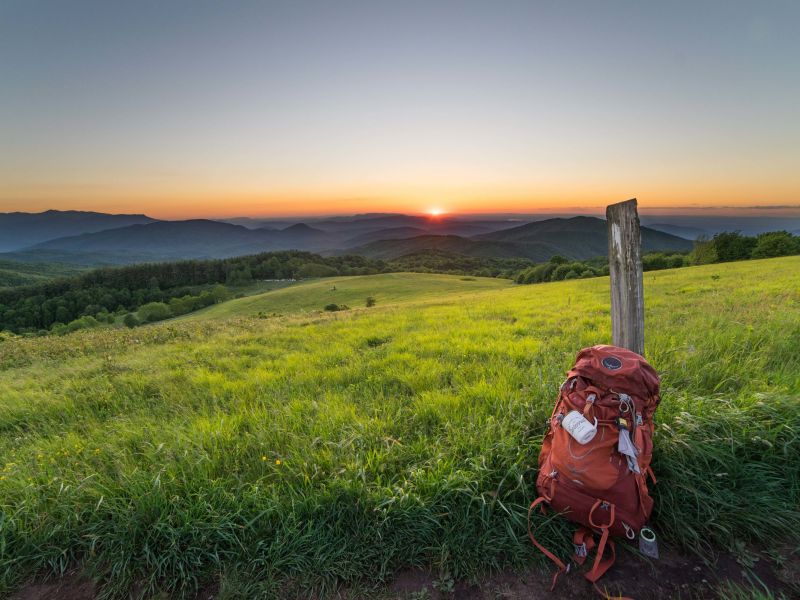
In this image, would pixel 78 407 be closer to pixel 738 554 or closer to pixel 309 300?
pixel 738 554

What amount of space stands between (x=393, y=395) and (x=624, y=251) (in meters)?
3.49

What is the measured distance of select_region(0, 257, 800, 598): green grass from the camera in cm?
277

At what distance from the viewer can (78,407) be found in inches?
220

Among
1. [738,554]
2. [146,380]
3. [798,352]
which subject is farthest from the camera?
[146,380]

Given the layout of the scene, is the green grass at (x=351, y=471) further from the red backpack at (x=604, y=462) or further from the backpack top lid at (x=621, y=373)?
the backpack top lid at (x=621, y=373)

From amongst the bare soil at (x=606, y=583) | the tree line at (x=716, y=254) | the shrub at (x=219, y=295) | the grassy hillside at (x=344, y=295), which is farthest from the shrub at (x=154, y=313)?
the bare soil at (x=606, y=583)

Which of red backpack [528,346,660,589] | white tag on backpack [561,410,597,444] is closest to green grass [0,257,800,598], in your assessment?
red backpack [528,346,660,589]

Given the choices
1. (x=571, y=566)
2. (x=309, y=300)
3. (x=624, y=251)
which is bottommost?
(x=309, y=300)

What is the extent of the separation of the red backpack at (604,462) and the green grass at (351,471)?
0.24m

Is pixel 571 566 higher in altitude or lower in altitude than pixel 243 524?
lower

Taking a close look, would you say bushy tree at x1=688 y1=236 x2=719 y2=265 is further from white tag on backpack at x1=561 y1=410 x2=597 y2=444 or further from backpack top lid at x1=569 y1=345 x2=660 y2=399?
white tag on backpack at x1=561 y1=410 x2=597 y2=444

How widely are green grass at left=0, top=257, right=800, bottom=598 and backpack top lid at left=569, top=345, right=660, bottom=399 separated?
0.83 meters

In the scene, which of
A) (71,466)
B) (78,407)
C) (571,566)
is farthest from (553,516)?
(78,407)

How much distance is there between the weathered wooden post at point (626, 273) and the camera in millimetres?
3861
